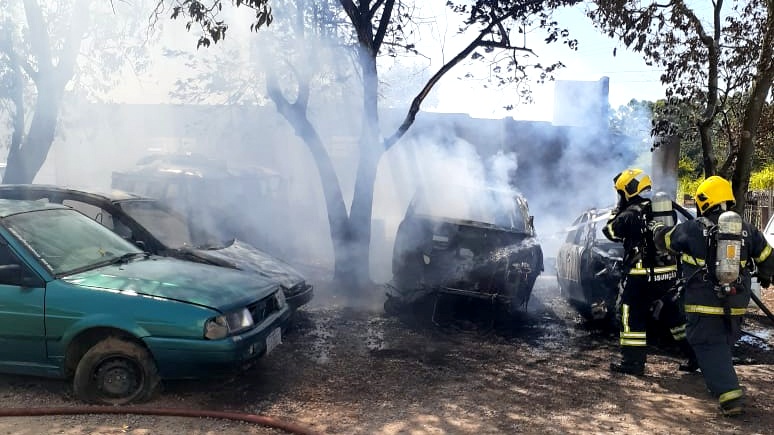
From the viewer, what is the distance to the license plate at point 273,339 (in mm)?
4726

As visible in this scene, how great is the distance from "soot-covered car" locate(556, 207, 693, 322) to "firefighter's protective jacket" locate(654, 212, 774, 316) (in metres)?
0.99

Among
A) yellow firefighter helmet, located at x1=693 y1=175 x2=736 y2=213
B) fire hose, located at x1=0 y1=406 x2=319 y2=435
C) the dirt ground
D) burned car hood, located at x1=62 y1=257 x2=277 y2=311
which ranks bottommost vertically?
the dirt ground

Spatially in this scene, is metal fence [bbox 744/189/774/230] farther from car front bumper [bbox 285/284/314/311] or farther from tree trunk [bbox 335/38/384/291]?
car front bumper [bbox 285/284/314/311]

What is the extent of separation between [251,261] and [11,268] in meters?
2.72

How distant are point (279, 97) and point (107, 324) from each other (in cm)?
557

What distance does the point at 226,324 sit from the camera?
4320mm

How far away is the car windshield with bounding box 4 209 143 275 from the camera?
4.55 m

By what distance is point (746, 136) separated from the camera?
24.2 ft

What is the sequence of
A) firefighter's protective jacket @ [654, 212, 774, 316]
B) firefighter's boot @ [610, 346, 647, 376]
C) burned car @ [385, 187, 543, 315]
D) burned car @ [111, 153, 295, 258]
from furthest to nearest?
burned car @ [111, 153, 295, 258]
burned car @ [385, 187, 543, 315]
firefighter's boot @ [610, 346, 647, 376]
firefighter's protective jacket @ [654, 212, 774, 316]

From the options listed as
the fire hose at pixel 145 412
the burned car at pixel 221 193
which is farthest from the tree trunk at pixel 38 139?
the fire hose at pixel 145 412

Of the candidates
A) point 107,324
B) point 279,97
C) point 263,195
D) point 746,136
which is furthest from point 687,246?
point 263,195

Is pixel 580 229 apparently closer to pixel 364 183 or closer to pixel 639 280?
pixel 639 280

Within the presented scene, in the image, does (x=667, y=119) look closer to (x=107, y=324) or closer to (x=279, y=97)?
(x=279, y=97)

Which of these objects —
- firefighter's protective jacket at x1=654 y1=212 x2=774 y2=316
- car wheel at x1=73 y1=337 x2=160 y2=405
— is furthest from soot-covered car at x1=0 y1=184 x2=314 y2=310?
firefighter's protective jacket at x1=654 y1=212 x2=774 y2=316
